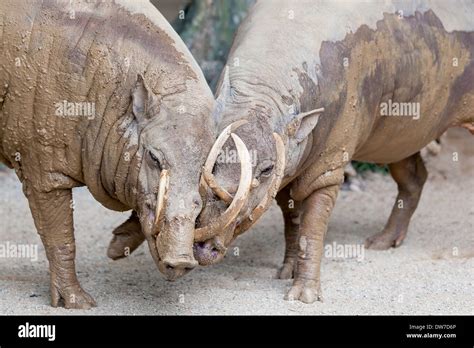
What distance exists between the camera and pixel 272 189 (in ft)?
18.1

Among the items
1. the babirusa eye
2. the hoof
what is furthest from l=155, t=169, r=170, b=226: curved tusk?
the hoof

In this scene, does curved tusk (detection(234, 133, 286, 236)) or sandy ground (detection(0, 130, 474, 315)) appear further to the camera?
sandy ground (detection(0, 130, 474, 315))

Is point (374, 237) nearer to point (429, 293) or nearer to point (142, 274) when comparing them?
point (429, 293)

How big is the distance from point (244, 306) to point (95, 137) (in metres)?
1.35

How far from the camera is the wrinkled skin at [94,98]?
17.8 ft

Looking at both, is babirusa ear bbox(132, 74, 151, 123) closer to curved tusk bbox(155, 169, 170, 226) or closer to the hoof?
curved tusk bbox(155, 169, 170, 226)

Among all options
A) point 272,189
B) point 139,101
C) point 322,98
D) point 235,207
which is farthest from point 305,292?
point 139,101

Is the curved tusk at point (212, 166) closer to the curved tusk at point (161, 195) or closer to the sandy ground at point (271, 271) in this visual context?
the curved tusk at point (161, 195)

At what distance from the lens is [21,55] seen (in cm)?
574

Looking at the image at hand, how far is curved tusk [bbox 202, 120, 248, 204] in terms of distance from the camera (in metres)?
5.14

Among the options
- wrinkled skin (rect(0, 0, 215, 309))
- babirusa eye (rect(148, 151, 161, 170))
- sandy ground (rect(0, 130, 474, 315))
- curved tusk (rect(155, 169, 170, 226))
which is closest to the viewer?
curved tusk (rect(155, 169, 170, 226))

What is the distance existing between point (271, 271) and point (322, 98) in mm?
1505

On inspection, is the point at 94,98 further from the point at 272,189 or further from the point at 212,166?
the point at 272,189

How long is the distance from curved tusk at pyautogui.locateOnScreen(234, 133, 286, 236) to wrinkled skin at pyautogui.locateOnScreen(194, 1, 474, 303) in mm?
32
